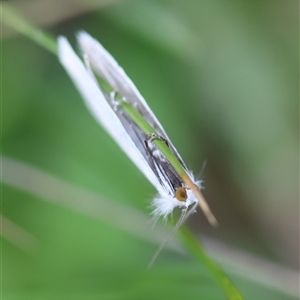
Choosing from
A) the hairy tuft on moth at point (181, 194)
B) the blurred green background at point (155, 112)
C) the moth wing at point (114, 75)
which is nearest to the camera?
the hairy tuft on moth at point (181, 194)

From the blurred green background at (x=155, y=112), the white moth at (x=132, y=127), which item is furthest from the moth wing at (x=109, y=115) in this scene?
the blurred green background at (x=155, y=112)

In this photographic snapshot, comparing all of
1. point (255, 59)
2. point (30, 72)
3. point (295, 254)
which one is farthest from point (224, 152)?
point (30, 72)

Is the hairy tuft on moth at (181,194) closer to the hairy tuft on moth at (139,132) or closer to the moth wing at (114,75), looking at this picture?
the hairy tuft on moth at (139,132)

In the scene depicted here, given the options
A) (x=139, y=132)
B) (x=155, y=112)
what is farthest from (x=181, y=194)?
(x=155, y=112)

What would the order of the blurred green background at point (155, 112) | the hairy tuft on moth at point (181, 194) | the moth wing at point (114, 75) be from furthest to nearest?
the blurred green background at point (155, 112) < the moth wing at point (114, 75) < the hairy tuft on moth at point (181, 194)

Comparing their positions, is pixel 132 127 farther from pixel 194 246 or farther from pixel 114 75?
pixel 194 246

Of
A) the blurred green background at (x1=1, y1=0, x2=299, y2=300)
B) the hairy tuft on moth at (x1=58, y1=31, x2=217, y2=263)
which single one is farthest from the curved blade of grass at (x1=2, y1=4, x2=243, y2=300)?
the blurred green background at (x1=1, y1=0, x2=299, y2=300)

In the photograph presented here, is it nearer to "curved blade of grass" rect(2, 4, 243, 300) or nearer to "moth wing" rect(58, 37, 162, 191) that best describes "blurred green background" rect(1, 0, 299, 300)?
"curved blade of grass" rect(2, 4, 243, 300)
